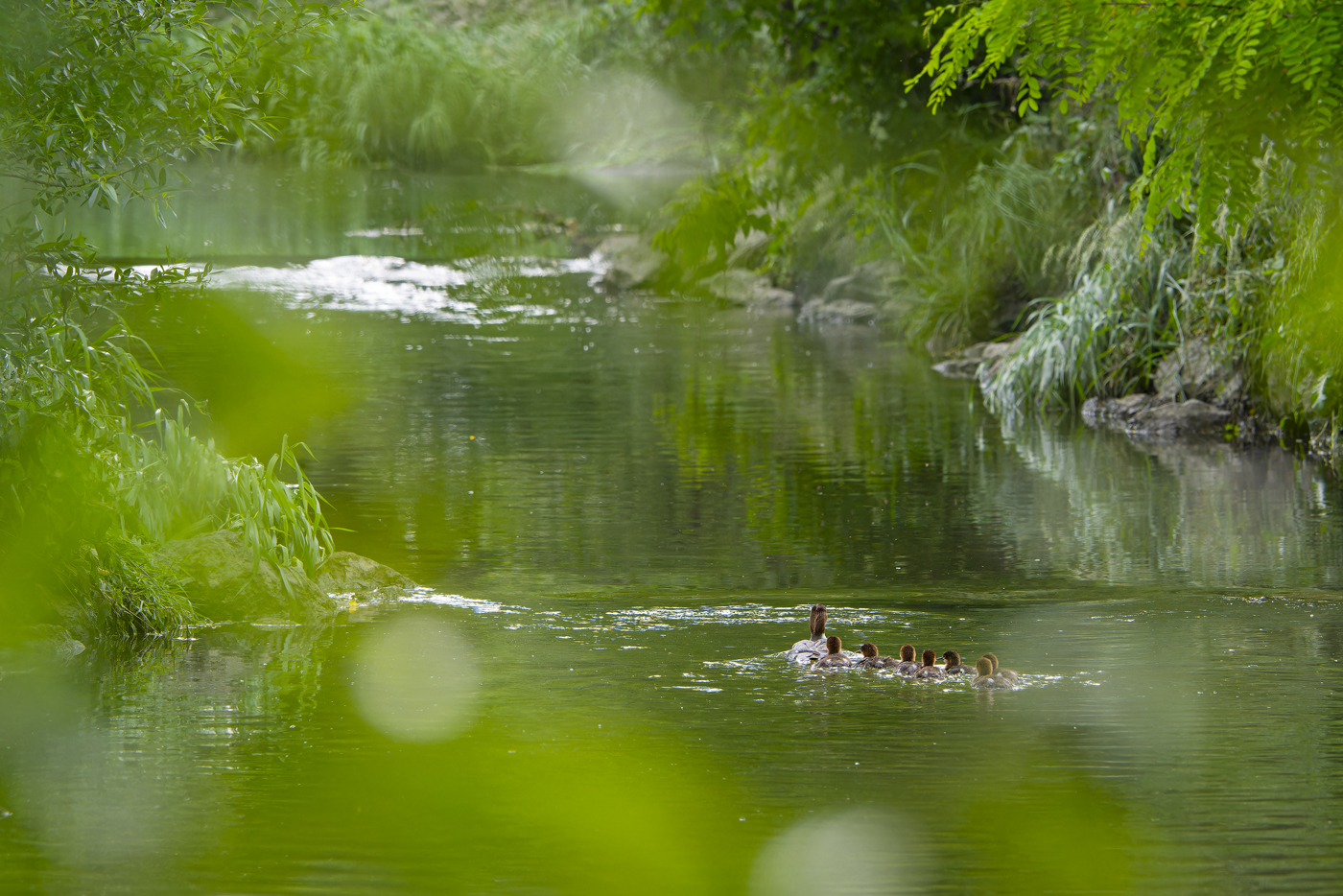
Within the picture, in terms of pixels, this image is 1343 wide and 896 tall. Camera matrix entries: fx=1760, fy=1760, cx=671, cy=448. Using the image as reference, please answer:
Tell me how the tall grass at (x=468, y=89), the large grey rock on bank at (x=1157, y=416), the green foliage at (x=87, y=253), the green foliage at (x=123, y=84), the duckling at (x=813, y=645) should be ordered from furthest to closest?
the large grey rock on bank at (x=1157, y=416) → the tall grass at (x=468, y=89) → the duckling at (x=813, y=645) → the green foliage at (x=87, y=253) → the green foliage at (x=123, y=84)

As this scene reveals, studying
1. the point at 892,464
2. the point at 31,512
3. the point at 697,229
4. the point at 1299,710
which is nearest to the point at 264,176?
the point at 697,229

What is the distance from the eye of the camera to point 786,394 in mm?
20312

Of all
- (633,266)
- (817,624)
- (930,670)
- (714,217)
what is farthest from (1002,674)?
(633,266)

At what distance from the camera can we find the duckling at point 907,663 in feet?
26.9

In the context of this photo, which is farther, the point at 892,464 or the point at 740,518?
the point at 892,464

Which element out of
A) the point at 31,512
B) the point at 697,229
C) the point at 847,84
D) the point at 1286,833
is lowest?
the point at 1286,833

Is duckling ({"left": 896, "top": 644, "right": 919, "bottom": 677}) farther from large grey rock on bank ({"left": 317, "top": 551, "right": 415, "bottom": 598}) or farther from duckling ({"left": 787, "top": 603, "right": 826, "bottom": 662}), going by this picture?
large grey rock on bank ({"left": 317, "top": 551, "right": 415, "bottom": 598})

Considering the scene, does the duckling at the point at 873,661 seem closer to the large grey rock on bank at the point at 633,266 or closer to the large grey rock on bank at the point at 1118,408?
the large grey rock on bank at the point at 1118,408

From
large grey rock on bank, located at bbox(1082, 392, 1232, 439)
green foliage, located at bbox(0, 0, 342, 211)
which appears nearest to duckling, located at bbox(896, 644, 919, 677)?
green foliage, located at bbox(0, 0, 342, 211)

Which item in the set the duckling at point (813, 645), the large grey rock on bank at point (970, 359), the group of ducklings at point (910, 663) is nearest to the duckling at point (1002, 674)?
the group of ducklings at point (910, 663)

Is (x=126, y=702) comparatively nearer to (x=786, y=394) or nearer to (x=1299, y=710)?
(x=1299, y=710)

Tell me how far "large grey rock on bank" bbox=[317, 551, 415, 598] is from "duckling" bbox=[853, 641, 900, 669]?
3.23 metres

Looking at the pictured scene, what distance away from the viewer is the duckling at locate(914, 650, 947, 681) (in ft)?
26.7

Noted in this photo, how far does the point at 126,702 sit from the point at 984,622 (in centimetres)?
445
